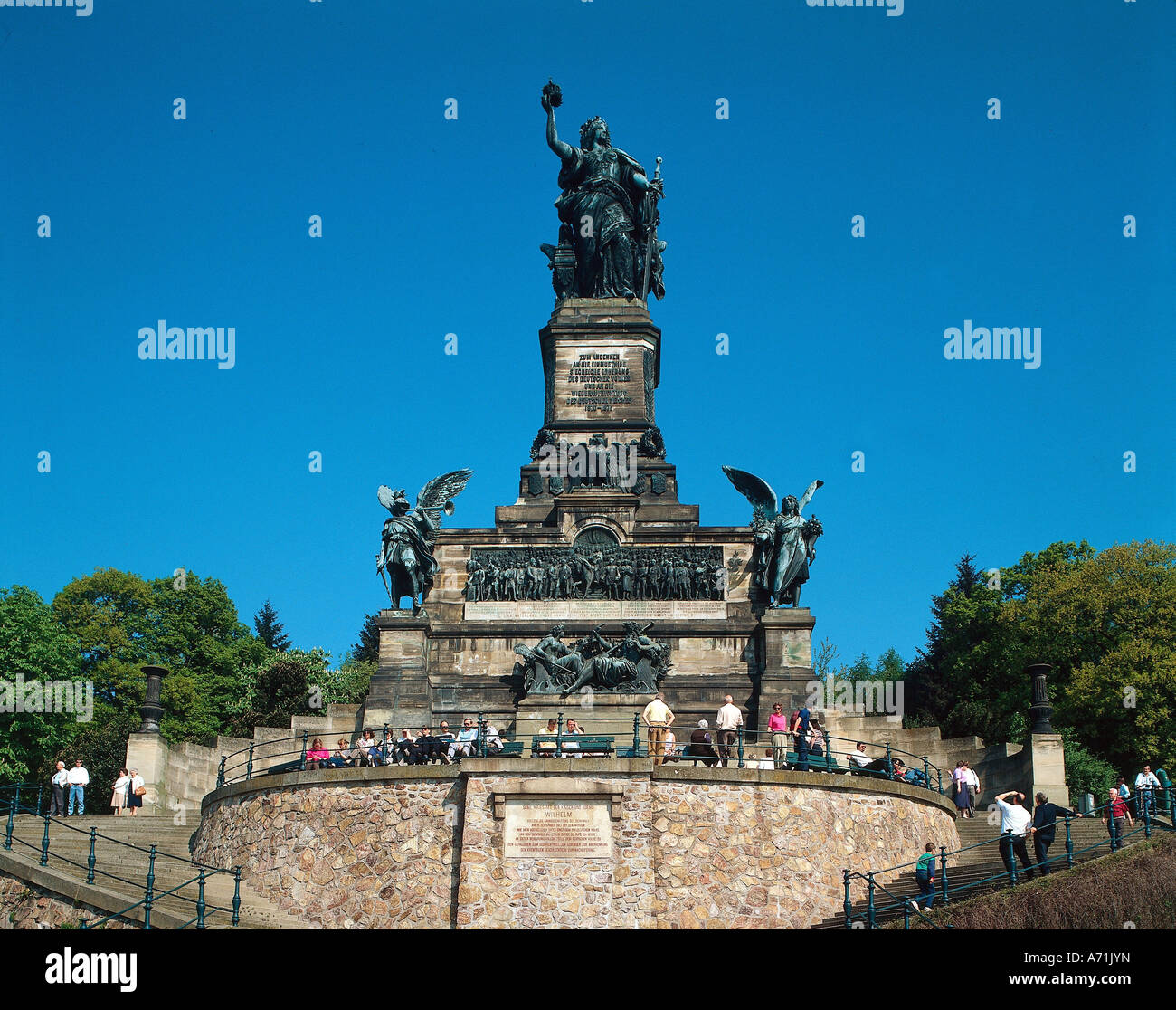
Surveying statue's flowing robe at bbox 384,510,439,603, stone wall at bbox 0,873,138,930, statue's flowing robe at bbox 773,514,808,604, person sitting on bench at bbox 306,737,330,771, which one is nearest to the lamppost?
statue's flowing robe at bbox 384,510,439,603

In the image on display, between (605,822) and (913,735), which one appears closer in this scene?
(605,822)

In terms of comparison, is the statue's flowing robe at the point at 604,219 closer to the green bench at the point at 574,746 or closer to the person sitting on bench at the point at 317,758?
the person sitting on bench at the point at 317,758

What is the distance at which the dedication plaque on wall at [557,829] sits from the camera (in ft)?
83.6

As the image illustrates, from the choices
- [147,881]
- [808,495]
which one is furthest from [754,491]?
[147,881]

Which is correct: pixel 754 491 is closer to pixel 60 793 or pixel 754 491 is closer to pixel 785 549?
pixel 785 549

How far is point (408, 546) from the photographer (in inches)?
1526

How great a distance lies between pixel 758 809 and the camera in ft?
86.5

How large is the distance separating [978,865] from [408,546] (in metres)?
17.3

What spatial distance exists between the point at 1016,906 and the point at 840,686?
2145 cm

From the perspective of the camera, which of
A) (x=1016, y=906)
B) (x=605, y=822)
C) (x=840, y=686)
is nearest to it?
(x=1016, y=906)

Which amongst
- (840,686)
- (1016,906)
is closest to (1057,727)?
(840,686)
